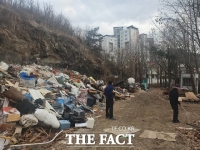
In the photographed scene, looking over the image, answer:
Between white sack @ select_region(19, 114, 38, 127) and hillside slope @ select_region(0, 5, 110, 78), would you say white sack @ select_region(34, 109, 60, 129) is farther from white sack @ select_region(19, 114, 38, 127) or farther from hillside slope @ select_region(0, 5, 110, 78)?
hillside slope @ select_region(0, 5, 110, 78)

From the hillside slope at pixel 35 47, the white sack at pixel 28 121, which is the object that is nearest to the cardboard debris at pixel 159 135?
the white sack at pixel 28 121

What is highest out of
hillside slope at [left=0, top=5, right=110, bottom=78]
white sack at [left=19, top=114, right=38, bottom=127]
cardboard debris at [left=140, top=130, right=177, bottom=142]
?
hillside slope at [left=0, top=5, right=110, bottom=78]

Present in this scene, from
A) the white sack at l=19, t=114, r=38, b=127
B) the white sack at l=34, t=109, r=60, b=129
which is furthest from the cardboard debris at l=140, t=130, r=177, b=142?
the white sack at l=19, t=114, r=38, b=127

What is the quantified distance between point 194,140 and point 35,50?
60.2 feet

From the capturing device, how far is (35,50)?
20.1 metres

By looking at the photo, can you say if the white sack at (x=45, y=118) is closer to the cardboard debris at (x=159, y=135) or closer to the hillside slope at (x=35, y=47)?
the cardboard debris at (x=159, y=135)

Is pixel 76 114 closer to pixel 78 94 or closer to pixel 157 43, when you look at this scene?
pixel 78 94

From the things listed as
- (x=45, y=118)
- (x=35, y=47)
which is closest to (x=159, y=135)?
(x=45, y=118)

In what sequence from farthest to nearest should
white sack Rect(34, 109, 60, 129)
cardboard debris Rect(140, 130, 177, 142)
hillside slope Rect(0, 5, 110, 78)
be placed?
hillside slope Rect(0, 5, 110, 78)
white sack Rect(34, 109, 60, 129)
cardboard debris Rect(140, 130, 177, 142)

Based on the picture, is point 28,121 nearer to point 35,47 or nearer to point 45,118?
point 45,118

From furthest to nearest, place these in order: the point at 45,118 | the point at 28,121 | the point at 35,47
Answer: the point at 35,47 < the point at 45,118 < the point at 28,121

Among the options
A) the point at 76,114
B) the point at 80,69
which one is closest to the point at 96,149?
the point at 76,114

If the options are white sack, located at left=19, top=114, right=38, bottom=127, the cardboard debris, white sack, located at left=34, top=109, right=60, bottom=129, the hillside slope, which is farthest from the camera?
the hillside slope

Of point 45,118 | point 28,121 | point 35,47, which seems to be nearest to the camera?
point 28,121
